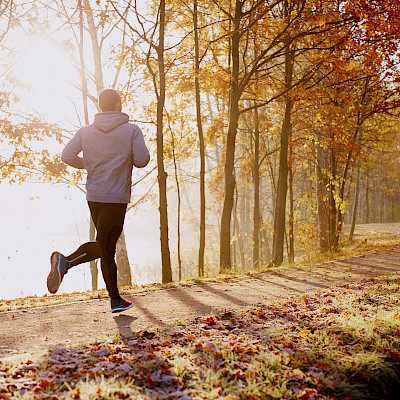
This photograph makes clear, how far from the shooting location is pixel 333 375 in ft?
9.21

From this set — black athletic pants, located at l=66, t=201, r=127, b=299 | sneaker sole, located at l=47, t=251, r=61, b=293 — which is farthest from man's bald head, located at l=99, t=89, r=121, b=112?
sneaker sole, located at l=47, t=251, r=61, b=293

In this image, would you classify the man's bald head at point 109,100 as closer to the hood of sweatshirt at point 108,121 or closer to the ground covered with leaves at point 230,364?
the hood of sweatshirt at point 108,121

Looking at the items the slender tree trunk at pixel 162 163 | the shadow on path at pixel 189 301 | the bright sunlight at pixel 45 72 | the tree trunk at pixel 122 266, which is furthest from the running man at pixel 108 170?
the tree trunk at pixel 122 266

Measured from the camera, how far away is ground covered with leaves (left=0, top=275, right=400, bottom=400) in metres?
2.40

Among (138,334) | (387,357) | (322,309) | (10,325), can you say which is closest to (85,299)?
(10,325)

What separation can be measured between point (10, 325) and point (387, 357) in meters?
3.49

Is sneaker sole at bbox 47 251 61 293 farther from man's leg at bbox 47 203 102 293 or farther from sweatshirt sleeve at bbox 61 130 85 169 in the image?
sweatshirt sleeve at bbox 61 130 85 169

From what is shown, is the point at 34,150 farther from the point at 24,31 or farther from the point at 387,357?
the point at 387,357

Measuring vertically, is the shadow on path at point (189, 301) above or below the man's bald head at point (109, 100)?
below

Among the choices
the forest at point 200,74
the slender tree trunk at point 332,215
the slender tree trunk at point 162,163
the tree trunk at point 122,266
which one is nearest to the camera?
the slender tree trunk at point 162,163

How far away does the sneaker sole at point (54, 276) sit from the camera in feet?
13.9

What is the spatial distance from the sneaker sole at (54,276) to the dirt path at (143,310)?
35 cm

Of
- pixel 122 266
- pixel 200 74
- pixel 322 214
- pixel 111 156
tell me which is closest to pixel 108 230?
pixel 111 156

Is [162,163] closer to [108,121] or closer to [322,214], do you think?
[108,121]
